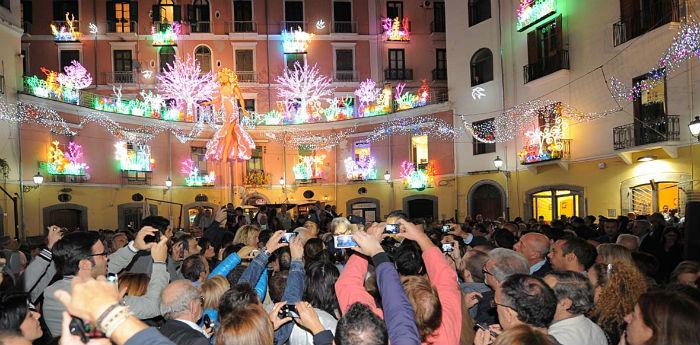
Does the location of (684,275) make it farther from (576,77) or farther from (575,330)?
(576,77)

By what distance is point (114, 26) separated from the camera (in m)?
31.5

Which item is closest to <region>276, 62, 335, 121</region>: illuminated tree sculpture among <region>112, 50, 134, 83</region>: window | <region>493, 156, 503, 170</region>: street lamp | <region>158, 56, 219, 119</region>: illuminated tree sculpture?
<region>158, 56, 219, 119</region>: illuminated tree sculpture

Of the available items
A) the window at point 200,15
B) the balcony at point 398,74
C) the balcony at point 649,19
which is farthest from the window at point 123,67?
the balcony at point 649,19

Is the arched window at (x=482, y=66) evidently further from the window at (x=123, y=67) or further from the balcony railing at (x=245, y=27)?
the window at (x=123, y=67)

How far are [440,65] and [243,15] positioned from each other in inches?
484

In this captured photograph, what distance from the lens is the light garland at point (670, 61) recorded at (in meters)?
13.3

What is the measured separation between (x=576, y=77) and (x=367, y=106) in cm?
1362

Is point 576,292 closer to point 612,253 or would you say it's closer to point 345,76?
point 612,253

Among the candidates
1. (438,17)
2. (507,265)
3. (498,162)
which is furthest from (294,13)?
(507,265)

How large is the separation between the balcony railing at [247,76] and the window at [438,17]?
1104 cm

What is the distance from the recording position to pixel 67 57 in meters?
30.7

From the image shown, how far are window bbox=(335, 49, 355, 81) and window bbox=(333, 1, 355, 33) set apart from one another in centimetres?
129

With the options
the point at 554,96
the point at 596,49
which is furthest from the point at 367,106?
the point at 596,49

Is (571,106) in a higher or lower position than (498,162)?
higher
